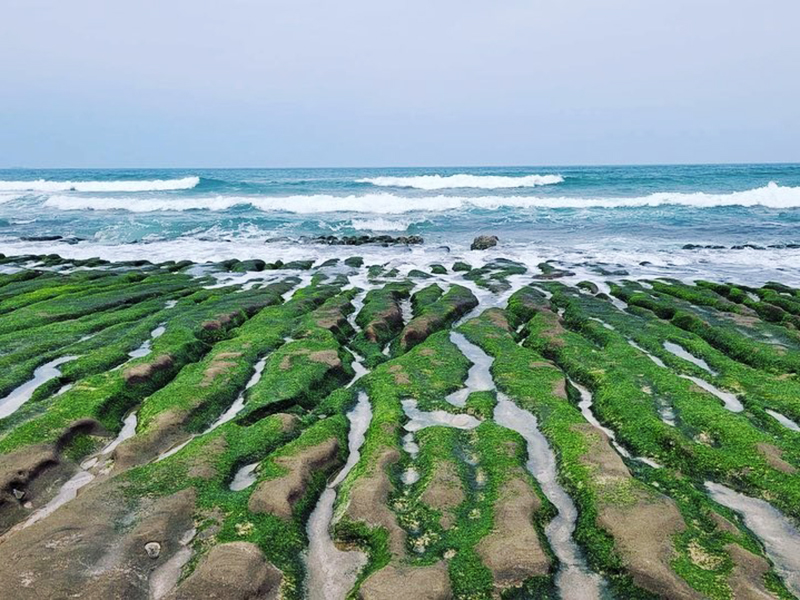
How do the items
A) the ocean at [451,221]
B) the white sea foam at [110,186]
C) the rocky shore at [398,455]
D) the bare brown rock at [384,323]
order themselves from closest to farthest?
the rocky shore at [398,455] → the bare brown rock at [384,323] → the ocean at [451,221] → the white sea foam at [110,186]

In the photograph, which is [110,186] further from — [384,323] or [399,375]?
[399,375]

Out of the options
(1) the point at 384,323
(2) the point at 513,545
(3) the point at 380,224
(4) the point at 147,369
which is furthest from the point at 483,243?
(2) the point at 513,545

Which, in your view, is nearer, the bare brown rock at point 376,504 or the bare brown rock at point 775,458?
the bare brown rock at point 376,504

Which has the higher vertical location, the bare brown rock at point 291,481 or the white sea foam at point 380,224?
the bare brown rock at point 291,481

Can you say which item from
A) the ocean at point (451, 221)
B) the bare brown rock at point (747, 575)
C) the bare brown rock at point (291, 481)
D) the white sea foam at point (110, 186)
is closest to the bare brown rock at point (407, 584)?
the bare brown rock at point (291, 481)

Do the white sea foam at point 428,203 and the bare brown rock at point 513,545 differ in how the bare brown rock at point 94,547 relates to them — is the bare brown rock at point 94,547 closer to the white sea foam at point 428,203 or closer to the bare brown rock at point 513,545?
the bare brown rock at point 513,545

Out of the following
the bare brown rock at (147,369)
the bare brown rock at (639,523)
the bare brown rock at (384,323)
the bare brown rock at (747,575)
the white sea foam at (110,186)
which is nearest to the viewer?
the bare brown rock at (747,575)
